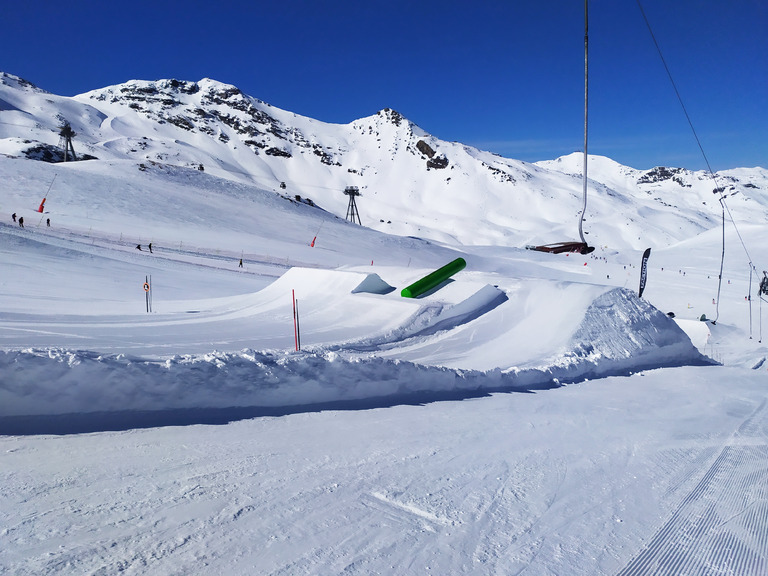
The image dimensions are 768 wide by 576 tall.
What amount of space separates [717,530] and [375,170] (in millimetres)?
177007

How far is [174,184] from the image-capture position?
206 feet

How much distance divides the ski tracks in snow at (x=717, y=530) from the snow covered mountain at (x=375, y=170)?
334 feet

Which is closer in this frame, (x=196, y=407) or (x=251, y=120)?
(x=196, y=407)

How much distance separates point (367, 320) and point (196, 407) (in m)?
9.43

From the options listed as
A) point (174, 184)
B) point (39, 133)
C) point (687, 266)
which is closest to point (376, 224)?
point (174, 184)

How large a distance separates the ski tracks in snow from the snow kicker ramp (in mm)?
3433

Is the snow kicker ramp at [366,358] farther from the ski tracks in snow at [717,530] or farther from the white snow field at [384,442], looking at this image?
the ski tracks in snow at [717,530]

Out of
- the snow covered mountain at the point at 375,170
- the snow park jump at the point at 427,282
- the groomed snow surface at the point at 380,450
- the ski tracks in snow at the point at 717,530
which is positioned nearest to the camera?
the groomed snow surface at the point at 380,450

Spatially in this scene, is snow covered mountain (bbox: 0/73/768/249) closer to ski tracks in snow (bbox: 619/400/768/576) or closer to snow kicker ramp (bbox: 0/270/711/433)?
snow kicker ramp (bbox: 0/270/711/433)

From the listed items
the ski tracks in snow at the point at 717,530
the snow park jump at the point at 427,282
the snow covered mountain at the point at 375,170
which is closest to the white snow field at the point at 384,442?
the ski tracks in snow at the point at 717,530

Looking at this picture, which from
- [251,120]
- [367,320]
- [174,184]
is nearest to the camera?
[367,320]

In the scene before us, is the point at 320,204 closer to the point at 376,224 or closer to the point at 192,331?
the point at 376,224

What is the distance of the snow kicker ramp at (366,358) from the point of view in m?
4.68

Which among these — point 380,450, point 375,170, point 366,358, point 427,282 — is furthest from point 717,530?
point 375,170
